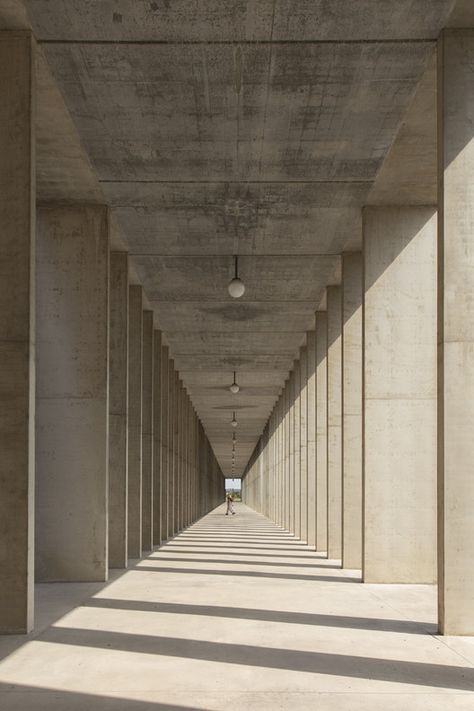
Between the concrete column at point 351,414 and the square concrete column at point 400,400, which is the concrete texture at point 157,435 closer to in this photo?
A: the concrete column at point 351,414

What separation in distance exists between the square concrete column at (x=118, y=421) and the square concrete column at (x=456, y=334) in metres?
8.89

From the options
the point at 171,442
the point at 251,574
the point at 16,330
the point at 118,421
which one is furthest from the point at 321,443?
the point at 16,330

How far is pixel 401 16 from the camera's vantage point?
963cm

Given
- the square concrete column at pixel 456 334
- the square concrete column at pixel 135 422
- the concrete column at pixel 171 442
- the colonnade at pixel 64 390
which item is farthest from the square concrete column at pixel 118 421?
the concrete column at pixel 171 442

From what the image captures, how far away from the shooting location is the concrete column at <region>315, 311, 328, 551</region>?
2416cm

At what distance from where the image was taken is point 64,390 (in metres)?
15.1

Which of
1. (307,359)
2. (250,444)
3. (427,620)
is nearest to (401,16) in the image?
(427,620)

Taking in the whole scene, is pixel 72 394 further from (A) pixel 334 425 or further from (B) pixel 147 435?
(B) pixel 147 435

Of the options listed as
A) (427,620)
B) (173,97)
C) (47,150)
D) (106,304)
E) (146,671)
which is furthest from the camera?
(106,304)

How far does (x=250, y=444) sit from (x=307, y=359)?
1662 inches

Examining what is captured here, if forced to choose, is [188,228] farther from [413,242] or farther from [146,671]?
[146,671]

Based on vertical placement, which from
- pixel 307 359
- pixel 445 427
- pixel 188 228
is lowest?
pixel 445 427

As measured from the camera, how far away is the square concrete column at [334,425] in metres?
21.1

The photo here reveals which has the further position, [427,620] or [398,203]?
[398,203]
